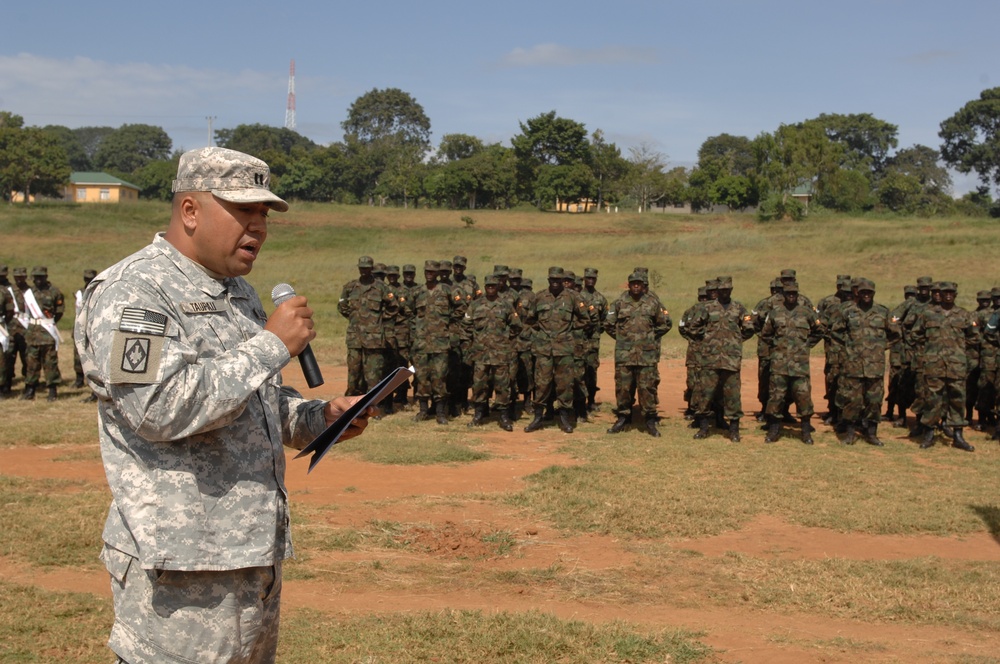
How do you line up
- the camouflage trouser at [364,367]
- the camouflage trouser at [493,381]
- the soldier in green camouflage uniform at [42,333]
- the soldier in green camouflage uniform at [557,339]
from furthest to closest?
1. the soldier in green camouflage uniform at [42,333]
2. the camouflage trouser at [364,367]
3. the camouflage trouser at [493,381]
4. the soldier in green camouflage uniform at [557,339]

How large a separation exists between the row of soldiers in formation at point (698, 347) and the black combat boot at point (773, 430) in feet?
0.05

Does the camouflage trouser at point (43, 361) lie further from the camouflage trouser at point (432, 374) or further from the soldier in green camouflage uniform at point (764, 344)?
the soldier in green camouflage uniform at point (764, 344)

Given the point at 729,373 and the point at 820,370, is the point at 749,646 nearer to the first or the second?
the point at 729,373

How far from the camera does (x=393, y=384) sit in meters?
3.05

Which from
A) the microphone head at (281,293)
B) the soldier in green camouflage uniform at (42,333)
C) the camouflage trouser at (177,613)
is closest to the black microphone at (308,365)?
the microphone head at (281,293)

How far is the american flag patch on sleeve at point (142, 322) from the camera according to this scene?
243cm

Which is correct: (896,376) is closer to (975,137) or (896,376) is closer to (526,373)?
(526,373)

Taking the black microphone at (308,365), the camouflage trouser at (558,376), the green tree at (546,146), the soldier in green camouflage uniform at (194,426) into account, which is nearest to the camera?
the soldier in green camouflage uniform at (194,426)

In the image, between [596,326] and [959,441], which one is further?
[596,326]

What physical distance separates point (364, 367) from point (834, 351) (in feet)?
21.2

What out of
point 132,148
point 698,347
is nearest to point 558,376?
point 698,347

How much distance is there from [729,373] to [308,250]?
32.3m

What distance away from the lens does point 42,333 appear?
14305 mm

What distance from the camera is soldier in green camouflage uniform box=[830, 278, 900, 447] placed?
12.2 metres
